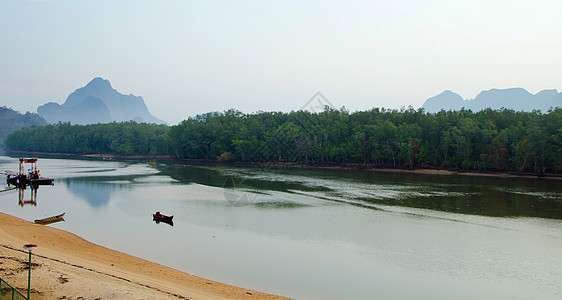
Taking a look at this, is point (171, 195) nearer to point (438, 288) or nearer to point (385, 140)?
point (438, 288)

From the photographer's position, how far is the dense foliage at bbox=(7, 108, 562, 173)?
55.6m

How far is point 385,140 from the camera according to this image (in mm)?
69562

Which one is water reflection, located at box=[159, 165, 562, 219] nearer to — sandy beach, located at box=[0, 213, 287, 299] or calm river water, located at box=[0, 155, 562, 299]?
calm river water, located at box=[0, 155, 562, 299]

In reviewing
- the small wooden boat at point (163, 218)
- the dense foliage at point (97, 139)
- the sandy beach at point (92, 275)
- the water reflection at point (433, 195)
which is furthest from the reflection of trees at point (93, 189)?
the dense foliage at point (97, 139)

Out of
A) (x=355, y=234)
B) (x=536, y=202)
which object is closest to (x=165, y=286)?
(x=355, y=234)

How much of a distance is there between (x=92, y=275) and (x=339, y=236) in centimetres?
1289

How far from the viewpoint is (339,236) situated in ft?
69.8

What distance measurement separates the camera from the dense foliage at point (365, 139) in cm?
5562

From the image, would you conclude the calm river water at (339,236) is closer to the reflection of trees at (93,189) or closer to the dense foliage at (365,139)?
the reflection of trees at (93,189)

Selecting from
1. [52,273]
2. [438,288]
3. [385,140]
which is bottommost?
[438,288]

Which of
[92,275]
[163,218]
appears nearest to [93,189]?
[163,218]

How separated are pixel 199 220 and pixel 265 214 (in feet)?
15.4

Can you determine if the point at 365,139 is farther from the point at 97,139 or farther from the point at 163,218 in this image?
the point at 97,139

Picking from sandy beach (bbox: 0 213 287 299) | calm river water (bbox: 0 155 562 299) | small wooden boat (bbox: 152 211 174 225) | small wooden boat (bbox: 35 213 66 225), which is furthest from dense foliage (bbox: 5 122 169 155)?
sandy beach (bbox: 0 213 287 299)
